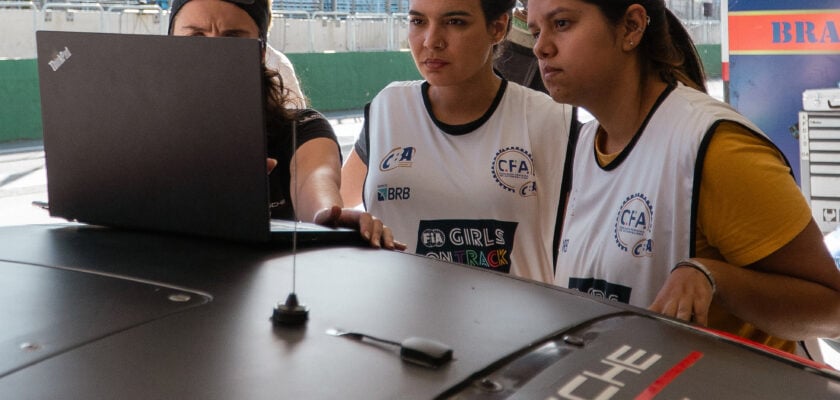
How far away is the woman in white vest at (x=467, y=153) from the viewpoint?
2400mm

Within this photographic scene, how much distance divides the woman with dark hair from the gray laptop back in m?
0.53

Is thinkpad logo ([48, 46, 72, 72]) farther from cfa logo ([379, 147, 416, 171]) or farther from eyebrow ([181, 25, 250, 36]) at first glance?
cfa logo ([379, 147, 416, 171])

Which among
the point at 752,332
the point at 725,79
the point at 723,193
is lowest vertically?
the point at 752,332

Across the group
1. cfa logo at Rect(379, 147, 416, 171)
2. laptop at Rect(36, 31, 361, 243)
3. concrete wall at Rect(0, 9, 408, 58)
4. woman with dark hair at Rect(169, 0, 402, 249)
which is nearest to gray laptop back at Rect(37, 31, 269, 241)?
laptop at Rect(36, 31, 361, 243)

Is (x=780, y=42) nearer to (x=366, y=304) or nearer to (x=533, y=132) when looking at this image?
(x=533, y=132)

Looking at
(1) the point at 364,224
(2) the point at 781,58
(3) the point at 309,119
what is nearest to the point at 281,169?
(3) the point at 309,119

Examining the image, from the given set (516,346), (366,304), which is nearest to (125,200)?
(366,304)

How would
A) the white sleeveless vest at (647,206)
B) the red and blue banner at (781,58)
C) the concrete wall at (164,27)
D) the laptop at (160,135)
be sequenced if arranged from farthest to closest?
the concrete wall at (164,27) < the red and blue banner at (781,58) < the white sleeveless vest at (647,206) < the laptop at (160,135)

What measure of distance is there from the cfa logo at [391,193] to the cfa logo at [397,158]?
6cm

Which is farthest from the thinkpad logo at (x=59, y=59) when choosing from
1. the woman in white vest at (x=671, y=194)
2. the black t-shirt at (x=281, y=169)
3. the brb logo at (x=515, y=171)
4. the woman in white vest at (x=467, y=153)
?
the brb logo at (x=515, y=171)

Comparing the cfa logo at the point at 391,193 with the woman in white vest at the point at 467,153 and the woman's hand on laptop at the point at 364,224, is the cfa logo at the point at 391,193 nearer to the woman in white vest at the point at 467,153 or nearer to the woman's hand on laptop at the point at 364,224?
the woman in white vest at the point at 467,153

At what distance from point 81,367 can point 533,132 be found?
165cm

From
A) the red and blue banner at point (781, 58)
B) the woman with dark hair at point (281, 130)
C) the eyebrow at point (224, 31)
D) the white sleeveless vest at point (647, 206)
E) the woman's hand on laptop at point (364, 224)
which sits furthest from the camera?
the red and blue banner at point (781, 58)

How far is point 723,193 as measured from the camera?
1731 mm
